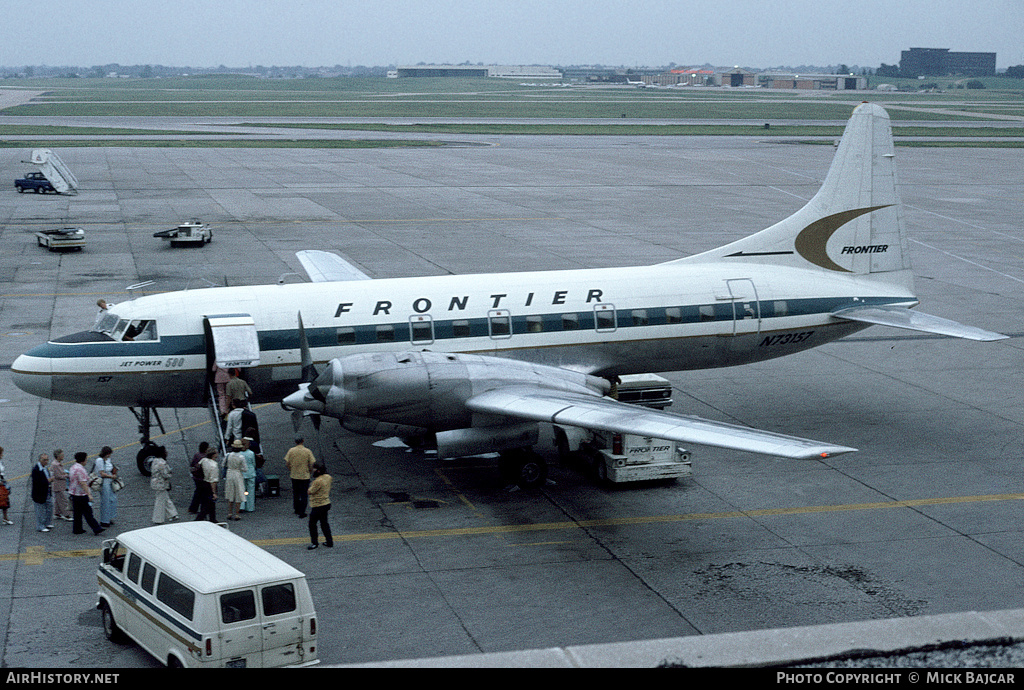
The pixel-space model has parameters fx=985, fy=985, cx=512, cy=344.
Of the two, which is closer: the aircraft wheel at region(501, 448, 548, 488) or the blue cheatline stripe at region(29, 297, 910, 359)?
the aircraft wheel at region(501, 448, 548, 488)

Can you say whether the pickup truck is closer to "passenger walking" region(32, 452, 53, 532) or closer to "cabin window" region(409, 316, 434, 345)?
"cabin window" region(409, 316, 434, 345)

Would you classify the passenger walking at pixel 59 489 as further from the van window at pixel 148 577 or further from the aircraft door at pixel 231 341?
the van window at pixel 148 577

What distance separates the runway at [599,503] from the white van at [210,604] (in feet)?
2.74

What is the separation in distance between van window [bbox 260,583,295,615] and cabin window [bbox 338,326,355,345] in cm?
1025

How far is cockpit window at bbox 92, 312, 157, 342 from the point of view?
22.5 metres

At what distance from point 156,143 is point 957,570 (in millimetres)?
95347

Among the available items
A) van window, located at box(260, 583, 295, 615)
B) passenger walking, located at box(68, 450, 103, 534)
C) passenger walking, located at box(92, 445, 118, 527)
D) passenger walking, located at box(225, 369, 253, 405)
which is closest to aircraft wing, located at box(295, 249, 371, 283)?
passenger walking, located at box(225, 369, 253, 405)

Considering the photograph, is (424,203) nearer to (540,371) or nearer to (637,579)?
(540,371)

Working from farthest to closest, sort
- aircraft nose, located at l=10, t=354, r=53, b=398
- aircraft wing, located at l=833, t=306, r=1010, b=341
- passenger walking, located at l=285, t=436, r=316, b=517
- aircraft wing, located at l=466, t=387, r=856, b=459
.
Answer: aircraft wing, located at l=833, t=306, r=1010, b=341
aircraft nose, located at l=10, t=354, r=53, b=398
passenger walking, located at l=285, t=436, r=316, b=517
aircraft wing, located at l=466, t=387, r=856, b=459

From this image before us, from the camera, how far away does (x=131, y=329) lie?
22.6m

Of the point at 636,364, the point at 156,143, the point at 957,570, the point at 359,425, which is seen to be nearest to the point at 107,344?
the point at 359,425

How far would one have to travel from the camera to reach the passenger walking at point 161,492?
61.9 feet

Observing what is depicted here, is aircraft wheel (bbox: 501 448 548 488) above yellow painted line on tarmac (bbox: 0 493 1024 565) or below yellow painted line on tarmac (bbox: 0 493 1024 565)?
above
